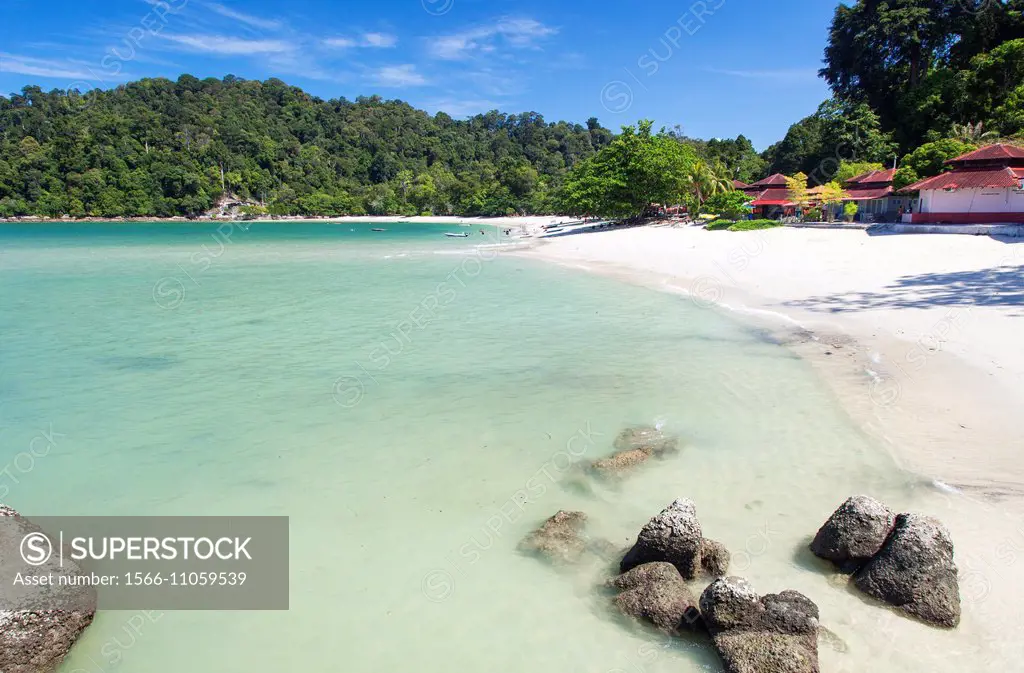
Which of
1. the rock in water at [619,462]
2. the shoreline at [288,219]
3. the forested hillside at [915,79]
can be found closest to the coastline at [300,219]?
the shoreline at [288,219]

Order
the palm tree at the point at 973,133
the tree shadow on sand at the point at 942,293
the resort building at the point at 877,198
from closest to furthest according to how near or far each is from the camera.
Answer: the tree shadow on sand at the point at 942,293, the resort building at the point at 877,198, the palm tree at the point at 973,133

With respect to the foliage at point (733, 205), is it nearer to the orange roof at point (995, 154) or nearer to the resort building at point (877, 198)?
the resort building at point (877, 198)

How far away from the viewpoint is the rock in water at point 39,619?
4527mm

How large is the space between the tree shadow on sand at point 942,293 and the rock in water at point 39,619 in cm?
1712

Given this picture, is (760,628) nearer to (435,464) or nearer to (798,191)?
(435,464)

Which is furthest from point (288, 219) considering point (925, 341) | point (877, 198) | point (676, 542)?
point (676, 542)

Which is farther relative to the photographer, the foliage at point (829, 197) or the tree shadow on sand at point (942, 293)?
the foliage at point (829, 197)

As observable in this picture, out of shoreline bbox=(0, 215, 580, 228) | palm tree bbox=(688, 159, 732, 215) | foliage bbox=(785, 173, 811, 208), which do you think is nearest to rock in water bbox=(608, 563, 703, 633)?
foliage bbox=(785, 173, 811, 208)

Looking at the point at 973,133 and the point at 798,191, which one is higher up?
the point at 973,133

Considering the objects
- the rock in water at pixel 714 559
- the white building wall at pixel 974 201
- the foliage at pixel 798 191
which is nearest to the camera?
the rock in water at pixel 714 559

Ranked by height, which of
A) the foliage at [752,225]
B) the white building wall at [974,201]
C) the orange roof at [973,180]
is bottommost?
the foliage at [752,225]

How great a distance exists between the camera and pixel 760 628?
14.8ft

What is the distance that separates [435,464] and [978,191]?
3312cm

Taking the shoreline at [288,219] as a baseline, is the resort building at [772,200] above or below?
below
